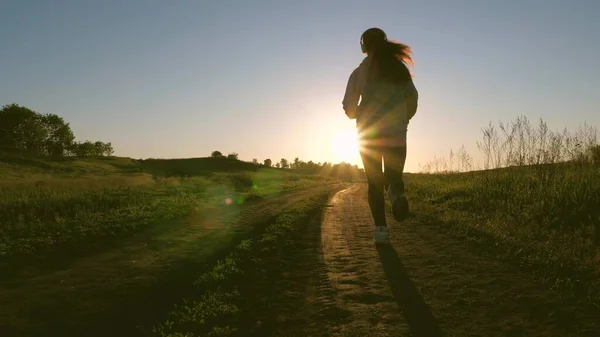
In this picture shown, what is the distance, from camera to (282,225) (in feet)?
26.3

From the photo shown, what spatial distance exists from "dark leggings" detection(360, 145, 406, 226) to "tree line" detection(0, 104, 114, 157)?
259 ft

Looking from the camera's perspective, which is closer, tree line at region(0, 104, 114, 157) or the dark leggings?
the dark leggings

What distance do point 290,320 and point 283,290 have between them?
0.78m

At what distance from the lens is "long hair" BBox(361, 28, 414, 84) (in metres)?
5.52

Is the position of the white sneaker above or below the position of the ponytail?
below

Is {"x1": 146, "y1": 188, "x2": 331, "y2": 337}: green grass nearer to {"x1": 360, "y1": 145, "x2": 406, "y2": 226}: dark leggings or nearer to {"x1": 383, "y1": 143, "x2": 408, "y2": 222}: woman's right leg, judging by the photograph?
{"x1": 360, "y1": 145, "x2": 406, "y2": 226}: dark leggings

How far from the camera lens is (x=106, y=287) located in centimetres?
407

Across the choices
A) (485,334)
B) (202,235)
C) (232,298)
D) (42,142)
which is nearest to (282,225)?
(202,235)

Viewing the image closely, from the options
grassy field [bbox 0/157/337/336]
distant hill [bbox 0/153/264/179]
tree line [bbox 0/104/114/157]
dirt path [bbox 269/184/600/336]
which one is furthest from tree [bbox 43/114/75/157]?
dirt path [bbox 269/184/600/336]

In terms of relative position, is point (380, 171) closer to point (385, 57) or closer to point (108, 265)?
point (385, 57)

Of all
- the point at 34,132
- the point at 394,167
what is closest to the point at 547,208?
the point at 394,167

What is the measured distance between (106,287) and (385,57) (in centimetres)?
427

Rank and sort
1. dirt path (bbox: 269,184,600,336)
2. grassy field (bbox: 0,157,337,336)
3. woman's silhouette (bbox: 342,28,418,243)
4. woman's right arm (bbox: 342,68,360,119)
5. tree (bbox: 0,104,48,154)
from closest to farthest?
dirt path (bbox: 269,184,600,336) < grassy field (bbox: 0,157,337,336) < woman's silhouette (bbox: 342,28,418,243) < woman's right arm (bbox: 342,68,360,119) < tree (bbox: 0,104,48,154)

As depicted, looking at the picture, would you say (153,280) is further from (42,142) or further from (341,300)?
(42,142)
